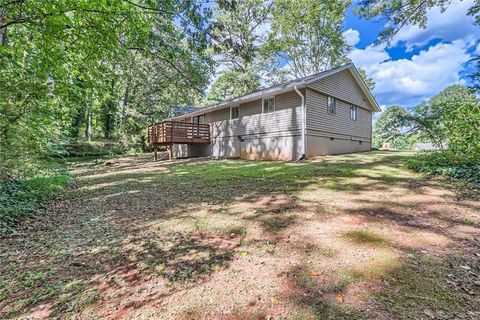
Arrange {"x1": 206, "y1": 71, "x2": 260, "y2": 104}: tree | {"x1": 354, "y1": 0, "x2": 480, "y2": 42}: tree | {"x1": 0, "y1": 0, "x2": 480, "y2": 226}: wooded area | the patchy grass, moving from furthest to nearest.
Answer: {"x1": 206, "y1": 71, "x2": 260, "y2": 104}: tree
{"x1": 354, "y1": 0, "x2": 480, "y2": 42}: tree
{"x1": 0, "y1": 0, "x2": 480, "y2": 226}: wooded area
the patchy grass

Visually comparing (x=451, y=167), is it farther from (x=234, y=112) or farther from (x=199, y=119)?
(x=199, y=119)

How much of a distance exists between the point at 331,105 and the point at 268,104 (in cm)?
365

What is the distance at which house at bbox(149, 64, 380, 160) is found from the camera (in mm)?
12594

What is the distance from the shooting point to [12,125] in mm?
6195

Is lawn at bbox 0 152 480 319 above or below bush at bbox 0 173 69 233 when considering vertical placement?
below

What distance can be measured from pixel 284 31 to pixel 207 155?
1581 centimetres

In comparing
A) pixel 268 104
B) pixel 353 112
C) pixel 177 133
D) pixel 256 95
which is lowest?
pixel 177 133

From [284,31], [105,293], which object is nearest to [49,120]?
[105,293]

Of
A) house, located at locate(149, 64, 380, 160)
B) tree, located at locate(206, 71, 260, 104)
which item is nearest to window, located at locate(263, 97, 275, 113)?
house, located at locate(149, 64, 380, 160)

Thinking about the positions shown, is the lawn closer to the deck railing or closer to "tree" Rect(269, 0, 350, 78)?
the deck railing

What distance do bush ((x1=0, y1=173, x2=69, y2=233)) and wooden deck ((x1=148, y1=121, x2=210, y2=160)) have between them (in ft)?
28.5

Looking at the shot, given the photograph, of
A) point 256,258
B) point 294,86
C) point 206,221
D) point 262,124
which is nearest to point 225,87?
point 262,124

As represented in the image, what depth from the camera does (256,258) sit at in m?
3.15

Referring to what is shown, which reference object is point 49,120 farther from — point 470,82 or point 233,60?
point 233,60
